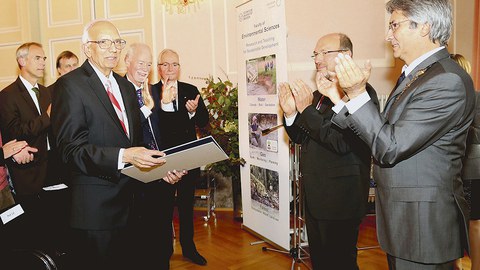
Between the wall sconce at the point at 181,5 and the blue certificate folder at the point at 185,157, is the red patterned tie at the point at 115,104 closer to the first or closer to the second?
the blue certificate folder at the point at 185,157

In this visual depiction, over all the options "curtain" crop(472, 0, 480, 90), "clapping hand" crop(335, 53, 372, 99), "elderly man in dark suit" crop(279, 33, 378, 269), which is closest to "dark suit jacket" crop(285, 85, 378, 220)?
"elderly man in dark suit" crop(279, 33, 378, 269)

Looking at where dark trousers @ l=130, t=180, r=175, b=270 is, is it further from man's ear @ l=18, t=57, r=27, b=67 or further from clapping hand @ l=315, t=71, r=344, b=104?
man's ear @ l=18, t=57, r=27, b=67

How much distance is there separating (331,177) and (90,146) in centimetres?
126

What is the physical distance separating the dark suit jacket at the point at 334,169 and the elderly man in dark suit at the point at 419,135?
53cm

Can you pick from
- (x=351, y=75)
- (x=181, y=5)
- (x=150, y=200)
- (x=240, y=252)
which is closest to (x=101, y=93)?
(x=351, y=75)

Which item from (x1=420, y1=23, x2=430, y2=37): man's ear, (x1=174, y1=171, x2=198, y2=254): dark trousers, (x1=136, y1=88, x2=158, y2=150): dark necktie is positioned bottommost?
(x1=174, y1=171, x2=198, y2=254): dark trousers

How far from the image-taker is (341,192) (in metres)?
2.16

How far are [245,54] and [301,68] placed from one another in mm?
1525

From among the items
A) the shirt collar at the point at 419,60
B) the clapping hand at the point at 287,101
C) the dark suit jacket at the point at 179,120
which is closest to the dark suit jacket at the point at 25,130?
the dark suit jacket at the point at 179,120

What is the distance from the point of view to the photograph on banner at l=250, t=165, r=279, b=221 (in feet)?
11.5

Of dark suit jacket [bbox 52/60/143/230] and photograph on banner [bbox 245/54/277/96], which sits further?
photograph on banner [bbox 245/54/277/96]

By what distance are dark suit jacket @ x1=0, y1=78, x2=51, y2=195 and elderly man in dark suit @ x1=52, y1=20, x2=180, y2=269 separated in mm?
1764

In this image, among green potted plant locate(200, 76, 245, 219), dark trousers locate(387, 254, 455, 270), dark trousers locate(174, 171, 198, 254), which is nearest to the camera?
dark trousers locate(387, 254, 455, 270)

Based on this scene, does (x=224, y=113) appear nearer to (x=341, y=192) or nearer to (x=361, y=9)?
(x=361, y=9)
